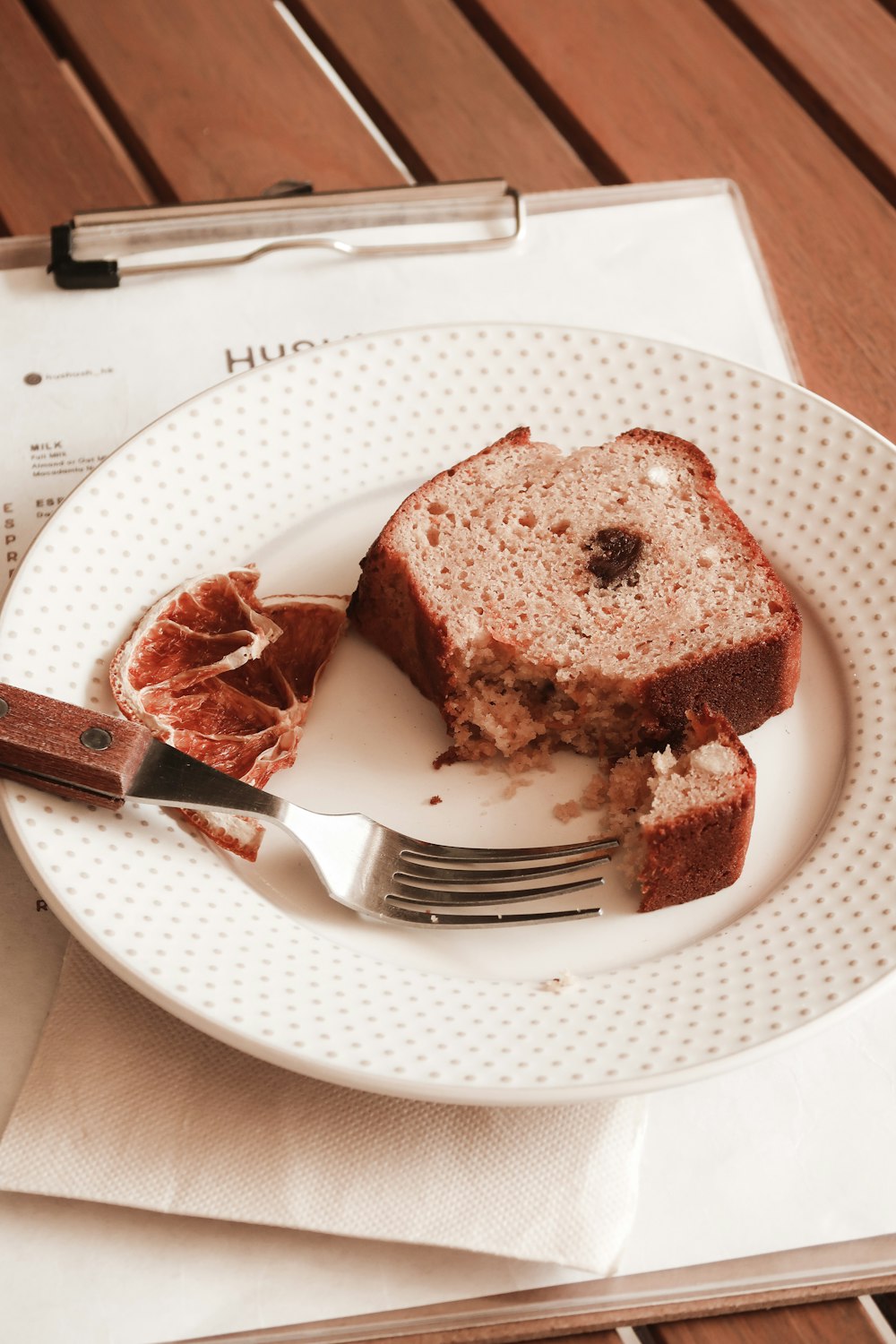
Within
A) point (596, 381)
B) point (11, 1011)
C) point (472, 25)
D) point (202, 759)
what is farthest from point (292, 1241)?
point (472, 25)

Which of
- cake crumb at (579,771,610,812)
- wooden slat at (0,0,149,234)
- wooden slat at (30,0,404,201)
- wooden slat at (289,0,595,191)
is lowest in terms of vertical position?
cake crumb at (579,771,610,812)

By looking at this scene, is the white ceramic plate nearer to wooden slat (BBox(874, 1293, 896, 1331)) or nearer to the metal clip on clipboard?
wooden slat (BBox(874, 1293, 896, 1331))

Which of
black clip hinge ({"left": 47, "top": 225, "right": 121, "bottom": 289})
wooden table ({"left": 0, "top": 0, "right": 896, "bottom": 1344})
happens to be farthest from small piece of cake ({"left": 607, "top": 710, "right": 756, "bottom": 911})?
black clip hinge ({"left": 47, "top": 225, "right": 121, "bottom": 289})

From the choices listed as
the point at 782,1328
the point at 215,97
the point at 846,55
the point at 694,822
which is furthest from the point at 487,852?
the point at 846,55

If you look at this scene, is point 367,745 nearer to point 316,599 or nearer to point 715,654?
point 316,599

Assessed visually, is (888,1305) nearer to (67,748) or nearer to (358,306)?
(67,748)

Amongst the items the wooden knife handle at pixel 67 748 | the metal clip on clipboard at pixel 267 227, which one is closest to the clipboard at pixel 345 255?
the metal clip on clipboard at pixel 267 227

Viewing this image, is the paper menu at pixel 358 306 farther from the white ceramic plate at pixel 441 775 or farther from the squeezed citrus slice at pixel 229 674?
the squeezed citrus slice at pixel 229 674
